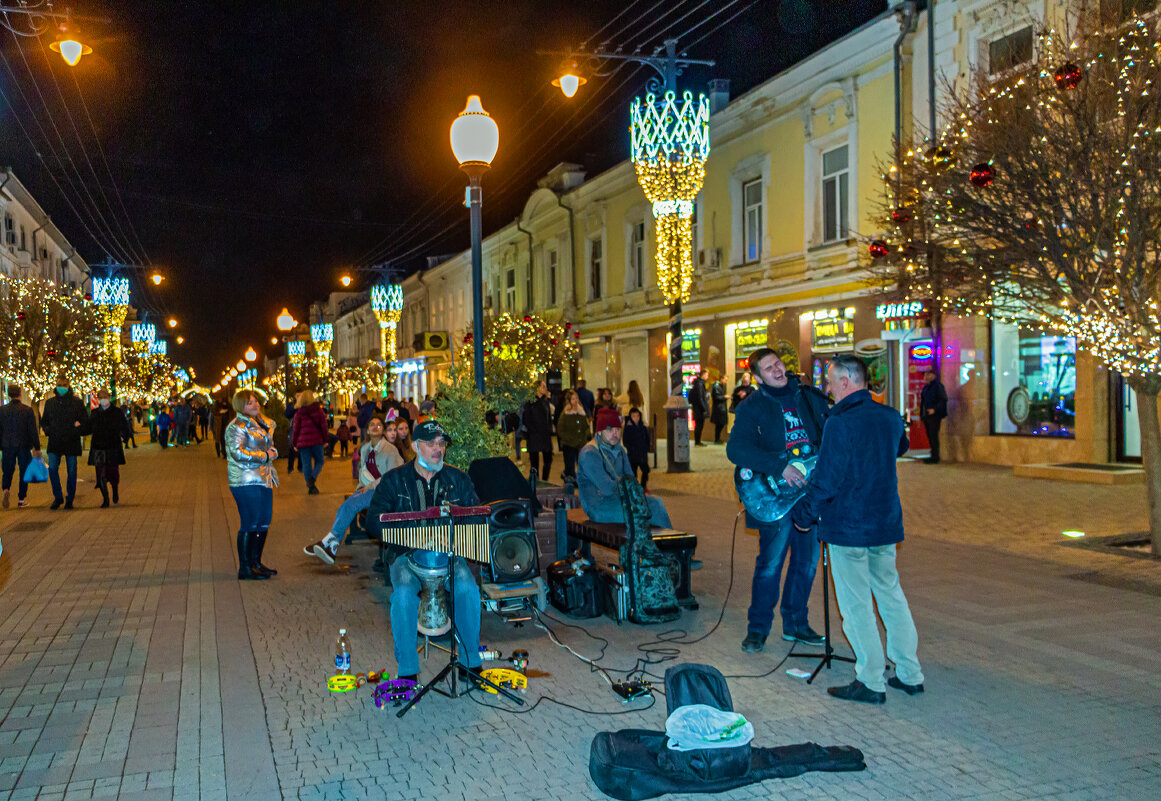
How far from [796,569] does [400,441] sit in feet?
22.5

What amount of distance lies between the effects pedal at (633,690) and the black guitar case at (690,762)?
888 mm

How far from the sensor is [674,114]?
58.3 feet

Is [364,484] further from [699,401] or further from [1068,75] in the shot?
[699,401]

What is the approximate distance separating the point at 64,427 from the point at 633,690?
12995 mm

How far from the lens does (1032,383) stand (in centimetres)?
1762

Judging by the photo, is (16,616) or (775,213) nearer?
(16,616)

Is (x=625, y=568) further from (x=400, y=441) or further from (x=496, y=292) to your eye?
(x=496, y=292)

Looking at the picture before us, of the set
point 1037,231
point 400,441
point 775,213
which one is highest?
point 775,213

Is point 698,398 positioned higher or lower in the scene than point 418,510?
higher

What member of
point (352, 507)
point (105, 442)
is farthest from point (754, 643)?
point (105, 442)

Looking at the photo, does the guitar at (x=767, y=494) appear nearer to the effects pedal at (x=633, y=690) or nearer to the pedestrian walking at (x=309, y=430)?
the effects pedal at (x=633, y=690)

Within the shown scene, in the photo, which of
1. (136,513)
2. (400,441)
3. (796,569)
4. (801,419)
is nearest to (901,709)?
(796,569)

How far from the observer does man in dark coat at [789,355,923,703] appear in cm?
536

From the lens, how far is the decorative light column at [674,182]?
17.8 metres
